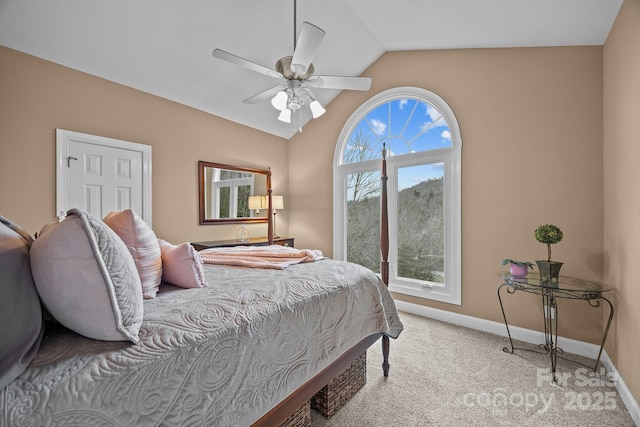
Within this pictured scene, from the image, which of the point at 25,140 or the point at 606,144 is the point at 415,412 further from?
the point at 25,140

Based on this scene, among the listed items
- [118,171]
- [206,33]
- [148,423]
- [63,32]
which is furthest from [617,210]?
[63,32]

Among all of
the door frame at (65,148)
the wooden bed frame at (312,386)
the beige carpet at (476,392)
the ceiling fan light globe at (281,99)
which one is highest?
the ceiling fan light globe at (281,99)

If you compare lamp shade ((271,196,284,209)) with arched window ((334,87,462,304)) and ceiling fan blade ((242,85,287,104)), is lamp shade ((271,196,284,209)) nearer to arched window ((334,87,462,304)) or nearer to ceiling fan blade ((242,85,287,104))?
arched window ((334,87,462,304))

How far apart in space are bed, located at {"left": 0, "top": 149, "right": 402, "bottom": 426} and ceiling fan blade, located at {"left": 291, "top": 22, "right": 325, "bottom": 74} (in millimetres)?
1492

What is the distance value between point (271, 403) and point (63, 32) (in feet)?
10.8

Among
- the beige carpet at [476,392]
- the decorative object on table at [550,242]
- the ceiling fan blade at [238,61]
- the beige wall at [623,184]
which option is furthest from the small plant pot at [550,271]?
the ceiling fan blade at [238,61]

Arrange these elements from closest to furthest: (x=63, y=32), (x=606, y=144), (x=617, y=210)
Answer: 1. (x=617, y=210)
2. (x=606, y=144)
3. (x=63, y=32)

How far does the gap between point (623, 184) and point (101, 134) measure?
Result: 14.4 feet

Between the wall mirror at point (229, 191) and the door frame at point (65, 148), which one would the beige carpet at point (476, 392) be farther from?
the door frame at point (65, 148)

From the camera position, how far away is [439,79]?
3.15 m

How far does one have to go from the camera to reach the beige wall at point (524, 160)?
2328 mm

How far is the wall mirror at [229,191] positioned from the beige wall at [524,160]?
2.49m

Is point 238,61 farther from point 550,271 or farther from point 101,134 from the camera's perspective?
point 550,271

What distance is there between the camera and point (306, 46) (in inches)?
72.3
